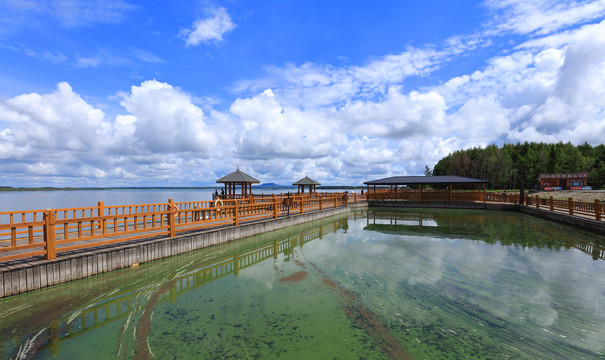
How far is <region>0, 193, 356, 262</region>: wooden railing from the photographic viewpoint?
239 inches

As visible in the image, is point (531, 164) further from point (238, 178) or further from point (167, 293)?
point (167, 293)

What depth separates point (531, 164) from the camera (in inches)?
2702

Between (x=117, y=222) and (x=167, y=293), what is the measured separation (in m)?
6.67

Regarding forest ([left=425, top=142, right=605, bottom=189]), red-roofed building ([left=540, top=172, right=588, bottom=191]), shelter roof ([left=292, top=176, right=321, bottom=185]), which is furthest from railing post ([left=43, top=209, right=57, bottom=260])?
forest ([left=425, top=142, right=605, bottom=189])

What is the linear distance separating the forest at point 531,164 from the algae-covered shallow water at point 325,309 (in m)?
68.4

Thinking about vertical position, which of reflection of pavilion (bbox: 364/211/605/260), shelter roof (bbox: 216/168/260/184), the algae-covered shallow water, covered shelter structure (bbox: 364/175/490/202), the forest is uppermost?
the forest

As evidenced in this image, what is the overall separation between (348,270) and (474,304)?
3.04m

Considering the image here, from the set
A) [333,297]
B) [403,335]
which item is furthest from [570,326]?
[333,297]

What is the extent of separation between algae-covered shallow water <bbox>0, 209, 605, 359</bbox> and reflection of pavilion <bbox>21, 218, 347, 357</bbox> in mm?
32

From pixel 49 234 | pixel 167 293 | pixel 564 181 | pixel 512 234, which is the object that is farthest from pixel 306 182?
pixel 564 181

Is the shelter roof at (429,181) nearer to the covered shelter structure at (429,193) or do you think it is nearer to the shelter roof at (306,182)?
the covered shelter structure at (429,193)

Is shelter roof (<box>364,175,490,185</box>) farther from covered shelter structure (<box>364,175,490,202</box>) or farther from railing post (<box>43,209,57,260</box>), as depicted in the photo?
railing post (<box>43,209,57,260</box>)

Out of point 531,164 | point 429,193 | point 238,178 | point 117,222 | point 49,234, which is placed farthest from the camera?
point 531,164

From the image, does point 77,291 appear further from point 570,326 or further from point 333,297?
point 570,326
